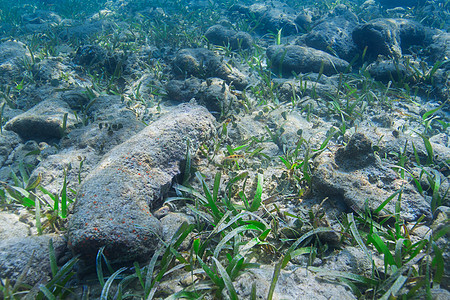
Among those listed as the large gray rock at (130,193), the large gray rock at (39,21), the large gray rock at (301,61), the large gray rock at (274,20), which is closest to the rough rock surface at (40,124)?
the large gray rock at (130,193)

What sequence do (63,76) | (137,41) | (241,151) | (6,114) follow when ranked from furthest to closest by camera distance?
(137,41) < (63,76) < (6,114) < (241,151)

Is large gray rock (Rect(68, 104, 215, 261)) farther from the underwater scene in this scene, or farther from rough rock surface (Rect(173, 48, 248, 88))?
rough rock surface (Rect(173, 48, 248, 88))

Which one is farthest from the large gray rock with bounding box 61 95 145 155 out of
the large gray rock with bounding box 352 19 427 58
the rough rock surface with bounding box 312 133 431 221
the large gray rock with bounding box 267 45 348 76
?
the large gray rock with bounding box 352 19 427 58

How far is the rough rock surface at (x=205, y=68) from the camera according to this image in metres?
5.07

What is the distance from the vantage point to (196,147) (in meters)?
3.05

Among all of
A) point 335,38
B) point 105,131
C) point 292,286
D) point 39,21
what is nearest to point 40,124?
point 105,131

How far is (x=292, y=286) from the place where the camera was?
1800mm

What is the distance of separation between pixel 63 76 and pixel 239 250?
5.28 meters

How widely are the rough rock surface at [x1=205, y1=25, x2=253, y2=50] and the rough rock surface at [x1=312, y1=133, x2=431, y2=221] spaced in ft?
16.8

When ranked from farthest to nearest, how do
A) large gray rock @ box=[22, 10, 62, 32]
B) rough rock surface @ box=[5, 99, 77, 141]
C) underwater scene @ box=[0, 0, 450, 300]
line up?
large gray rock @ box=[22, 10, 62, 32], rough rock surface @ box=[5, 99, 77, 141], underwater scene @ box=[0, 0, 450, 300]

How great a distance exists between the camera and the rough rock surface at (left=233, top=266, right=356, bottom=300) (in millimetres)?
1719

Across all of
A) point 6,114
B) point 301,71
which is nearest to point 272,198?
point 301,71

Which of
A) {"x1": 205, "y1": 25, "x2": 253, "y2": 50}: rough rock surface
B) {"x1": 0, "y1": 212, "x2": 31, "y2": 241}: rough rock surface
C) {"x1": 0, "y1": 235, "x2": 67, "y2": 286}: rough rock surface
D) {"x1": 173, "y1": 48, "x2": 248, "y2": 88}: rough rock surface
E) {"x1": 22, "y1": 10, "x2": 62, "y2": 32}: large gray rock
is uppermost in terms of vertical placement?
{"x1": 22, "y1": 10, "x2": 62, "y2": 32}: large gray rock

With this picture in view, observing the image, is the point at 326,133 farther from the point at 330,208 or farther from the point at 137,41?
the point at 137,41
